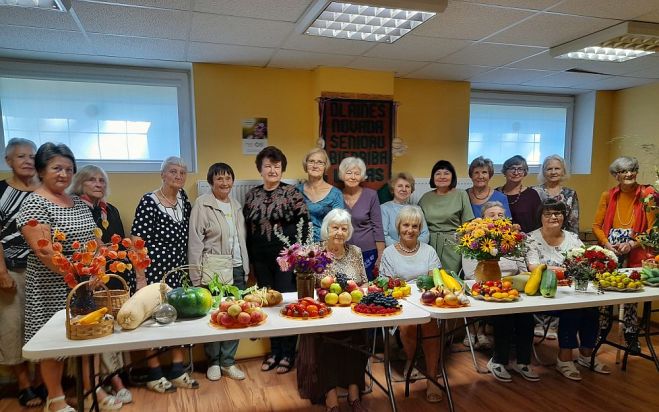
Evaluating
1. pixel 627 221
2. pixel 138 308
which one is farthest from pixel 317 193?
pixel 627 221

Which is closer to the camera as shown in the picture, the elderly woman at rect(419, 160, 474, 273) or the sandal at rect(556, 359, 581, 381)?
the sandal at rect(556, 359, 581, 381)

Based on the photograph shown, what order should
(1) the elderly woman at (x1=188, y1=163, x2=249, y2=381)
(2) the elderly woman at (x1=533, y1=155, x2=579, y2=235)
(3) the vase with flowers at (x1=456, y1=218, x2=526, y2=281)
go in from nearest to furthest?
(3) the vase with flowers at (x1=456, y1=218, x2=526, y2=281) < (1) the elderly woman at (x1=188, y1=163, x2=249, y2=381) < (2) the elderly woman at (x1=533, y1=155, x2=579, y2=235)

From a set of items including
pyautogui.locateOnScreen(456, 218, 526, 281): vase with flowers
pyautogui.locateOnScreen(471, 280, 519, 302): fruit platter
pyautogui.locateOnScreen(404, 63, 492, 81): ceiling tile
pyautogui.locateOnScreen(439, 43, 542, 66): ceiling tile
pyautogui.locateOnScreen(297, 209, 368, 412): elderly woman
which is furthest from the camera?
pyautogui.locateOnScreen(404, 63, 492, 81): ceiling tile

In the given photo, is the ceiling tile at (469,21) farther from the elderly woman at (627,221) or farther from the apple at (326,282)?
the apple at (326,282)

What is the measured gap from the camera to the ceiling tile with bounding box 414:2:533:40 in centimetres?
250

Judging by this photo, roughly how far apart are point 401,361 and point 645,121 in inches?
154

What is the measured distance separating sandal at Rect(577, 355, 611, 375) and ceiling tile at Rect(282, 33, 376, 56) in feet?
9.73

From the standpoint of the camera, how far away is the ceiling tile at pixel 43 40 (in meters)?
2.80

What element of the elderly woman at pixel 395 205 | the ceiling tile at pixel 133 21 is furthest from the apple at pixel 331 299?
the ceiling tile at pixel 133 21

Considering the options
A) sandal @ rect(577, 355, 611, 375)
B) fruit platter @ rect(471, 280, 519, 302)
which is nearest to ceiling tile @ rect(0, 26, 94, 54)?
fruit platter @ rect(471, 280, 519, 302)

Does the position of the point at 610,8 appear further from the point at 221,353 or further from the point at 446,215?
the point at 221,353

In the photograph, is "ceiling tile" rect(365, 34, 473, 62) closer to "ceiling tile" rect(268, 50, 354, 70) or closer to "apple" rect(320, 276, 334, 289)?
"ceiling tile" rect(268, 50, 354, 70)

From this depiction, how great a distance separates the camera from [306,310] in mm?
2020

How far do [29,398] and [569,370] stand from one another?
3.75 meters
